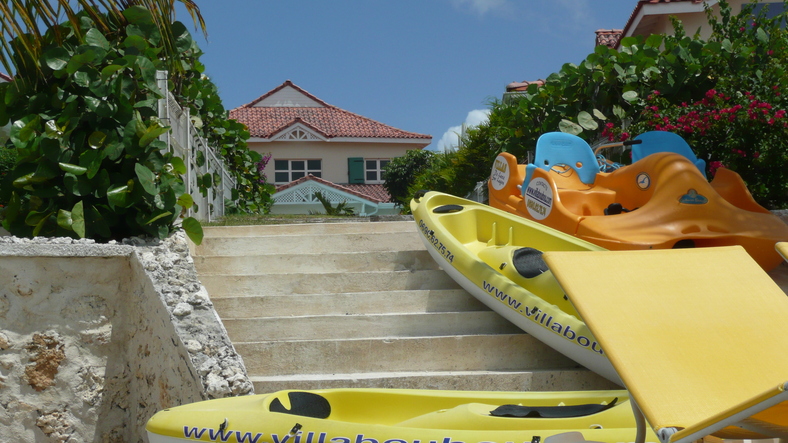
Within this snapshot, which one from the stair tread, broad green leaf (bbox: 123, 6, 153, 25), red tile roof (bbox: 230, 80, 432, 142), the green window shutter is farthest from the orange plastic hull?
the green window shutter

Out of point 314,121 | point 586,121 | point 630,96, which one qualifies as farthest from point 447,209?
point 314,121

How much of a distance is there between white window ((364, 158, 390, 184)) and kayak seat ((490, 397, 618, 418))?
25.9 meters

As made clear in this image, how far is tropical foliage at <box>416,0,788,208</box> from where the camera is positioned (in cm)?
657

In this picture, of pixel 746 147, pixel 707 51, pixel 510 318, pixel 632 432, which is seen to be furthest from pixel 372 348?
pixel 707 51

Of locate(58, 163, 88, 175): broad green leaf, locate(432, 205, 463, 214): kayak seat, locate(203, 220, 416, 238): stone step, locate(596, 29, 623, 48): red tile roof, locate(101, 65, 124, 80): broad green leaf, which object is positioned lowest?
locate(203, 220, 416, 238): stone step

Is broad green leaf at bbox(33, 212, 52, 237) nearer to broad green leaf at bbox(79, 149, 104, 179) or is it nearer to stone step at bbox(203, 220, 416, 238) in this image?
broad green leaf at bbox(79, 149, 104, 179)

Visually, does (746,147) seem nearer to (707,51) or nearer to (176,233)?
(707,51)

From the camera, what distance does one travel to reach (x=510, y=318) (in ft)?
14.4

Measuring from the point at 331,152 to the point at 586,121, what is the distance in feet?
68.4

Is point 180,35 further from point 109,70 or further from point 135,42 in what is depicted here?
point 109,70

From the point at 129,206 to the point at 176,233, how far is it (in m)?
0.40

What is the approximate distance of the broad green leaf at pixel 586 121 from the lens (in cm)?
845

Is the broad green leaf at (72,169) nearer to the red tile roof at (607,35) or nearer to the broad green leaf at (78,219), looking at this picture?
the broad green leaf at (78,219)

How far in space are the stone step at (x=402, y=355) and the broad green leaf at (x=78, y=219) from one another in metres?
1.19
